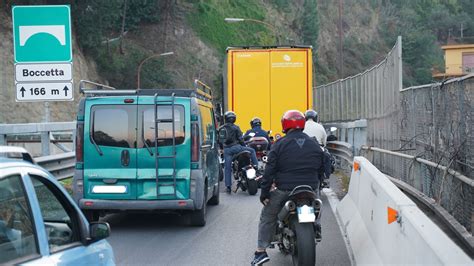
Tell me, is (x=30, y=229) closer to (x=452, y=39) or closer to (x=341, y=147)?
(x=341, y=147)

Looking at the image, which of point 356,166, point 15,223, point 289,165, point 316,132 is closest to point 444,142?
point 356,166

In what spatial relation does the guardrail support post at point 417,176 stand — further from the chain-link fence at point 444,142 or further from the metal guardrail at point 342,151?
the metal guardrail at point 342,151

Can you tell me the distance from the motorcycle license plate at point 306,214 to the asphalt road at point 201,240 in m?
1.18

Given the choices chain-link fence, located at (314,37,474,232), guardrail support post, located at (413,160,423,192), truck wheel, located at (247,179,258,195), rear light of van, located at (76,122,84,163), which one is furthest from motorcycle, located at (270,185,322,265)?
truck wheel, located at (247,179,258,195)

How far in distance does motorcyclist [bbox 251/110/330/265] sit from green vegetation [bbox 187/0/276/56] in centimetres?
6296

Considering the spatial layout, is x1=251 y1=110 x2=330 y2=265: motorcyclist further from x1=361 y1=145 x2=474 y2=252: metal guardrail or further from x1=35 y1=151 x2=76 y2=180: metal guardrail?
x1=35 y1=151 x2=76 y2=180: metal guardrail

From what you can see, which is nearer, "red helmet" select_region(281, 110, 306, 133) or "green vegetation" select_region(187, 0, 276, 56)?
"red helmet" select_region(281, 110, 306, 133)

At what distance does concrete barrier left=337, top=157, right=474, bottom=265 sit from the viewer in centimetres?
407

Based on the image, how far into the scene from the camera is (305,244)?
284 inches

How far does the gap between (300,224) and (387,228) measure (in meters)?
1.59

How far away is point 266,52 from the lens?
2106 centimetres

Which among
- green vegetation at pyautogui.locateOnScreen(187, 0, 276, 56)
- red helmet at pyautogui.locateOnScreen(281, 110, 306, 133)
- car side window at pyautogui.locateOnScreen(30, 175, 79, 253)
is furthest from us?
green vegetation at pyautogui.locateOnScreen(187, 0, 276, 56)

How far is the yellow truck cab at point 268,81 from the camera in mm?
20938

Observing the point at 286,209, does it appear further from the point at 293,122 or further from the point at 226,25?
the point at 226,25
